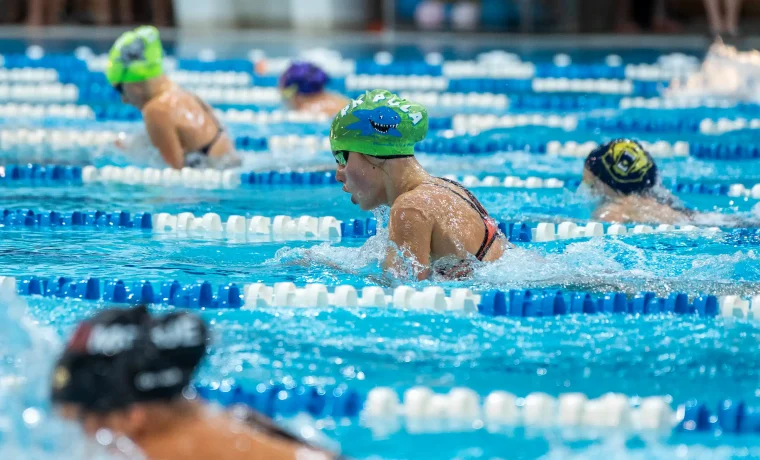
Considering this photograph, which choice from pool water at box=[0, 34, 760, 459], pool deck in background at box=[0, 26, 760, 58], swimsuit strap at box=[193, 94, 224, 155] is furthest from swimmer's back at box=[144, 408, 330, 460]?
pool deck in background at box=[0, 26, 760, 58]

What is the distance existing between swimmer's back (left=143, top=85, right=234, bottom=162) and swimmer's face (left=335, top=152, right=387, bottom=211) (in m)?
2.19

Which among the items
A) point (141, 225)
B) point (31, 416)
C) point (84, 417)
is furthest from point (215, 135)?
point (84, 417)

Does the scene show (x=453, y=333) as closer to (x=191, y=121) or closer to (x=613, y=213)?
(x=613, y=213)

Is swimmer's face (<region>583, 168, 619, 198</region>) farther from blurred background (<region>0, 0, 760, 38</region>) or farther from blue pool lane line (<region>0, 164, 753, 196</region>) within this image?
blurred background (<region>0, 0, 760, 38</region>)

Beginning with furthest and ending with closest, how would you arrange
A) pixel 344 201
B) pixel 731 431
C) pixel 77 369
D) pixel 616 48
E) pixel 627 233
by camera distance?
pixel 616 48, pixel 344 201, pixel 627 233, pixel 731 431, pixel 77 369

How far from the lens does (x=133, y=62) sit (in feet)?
18.9

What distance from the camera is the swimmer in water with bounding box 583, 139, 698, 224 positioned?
4.82 metres

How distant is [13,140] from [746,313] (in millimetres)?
4887

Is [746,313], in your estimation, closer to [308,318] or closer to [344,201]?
[308,318]

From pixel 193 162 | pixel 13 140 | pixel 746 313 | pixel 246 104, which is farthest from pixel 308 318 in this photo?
pixel 246 104

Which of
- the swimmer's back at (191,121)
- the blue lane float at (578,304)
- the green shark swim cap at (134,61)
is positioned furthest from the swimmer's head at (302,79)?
the blue lane float at (578,304)

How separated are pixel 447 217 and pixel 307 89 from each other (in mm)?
3898

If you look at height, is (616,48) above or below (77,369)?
above

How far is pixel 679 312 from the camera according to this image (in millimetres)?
3705
